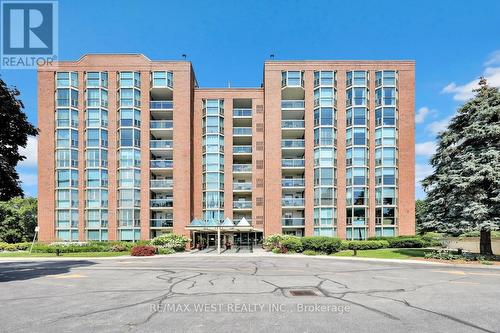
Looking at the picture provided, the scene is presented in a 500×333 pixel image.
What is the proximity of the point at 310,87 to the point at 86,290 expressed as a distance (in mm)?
36624

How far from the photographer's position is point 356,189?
39.9 meters

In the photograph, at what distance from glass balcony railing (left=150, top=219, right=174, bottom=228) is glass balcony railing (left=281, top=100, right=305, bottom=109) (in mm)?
22308

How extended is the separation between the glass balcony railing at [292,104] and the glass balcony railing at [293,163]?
751 cm

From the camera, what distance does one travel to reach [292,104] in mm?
42031

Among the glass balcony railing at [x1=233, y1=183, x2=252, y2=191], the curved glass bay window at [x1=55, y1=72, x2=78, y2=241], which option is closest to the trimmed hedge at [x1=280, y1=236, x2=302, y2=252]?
the glass balcony railing at [x1=233, y1=183, x2=252, y2=191]

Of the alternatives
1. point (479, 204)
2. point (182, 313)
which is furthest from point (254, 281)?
point (479, 204)

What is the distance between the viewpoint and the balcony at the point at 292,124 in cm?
4162

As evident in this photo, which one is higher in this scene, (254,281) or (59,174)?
(59,174)

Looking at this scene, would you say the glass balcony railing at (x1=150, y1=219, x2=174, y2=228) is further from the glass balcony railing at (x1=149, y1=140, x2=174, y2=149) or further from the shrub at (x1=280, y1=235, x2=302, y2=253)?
the shrub at (x1=280, y1=235, x2=302, y2=253)

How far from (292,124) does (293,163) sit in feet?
18.0

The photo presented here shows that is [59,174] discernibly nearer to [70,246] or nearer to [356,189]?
[70,246]

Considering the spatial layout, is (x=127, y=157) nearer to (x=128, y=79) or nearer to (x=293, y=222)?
(x=128, y=79)

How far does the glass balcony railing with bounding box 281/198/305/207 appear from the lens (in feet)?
133

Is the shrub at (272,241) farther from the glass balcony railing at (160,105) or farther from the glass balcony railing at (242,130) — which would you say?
the glass balcony railing at (160,105)
